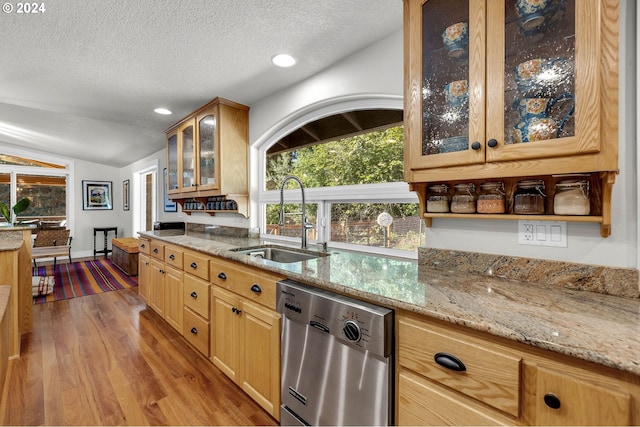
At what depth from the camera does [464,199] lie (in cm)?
137

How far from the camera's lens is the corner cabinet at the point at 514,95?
92 cm

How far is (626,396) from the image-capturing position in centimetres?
67

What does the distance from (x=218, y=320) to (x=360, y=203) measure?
1285mm

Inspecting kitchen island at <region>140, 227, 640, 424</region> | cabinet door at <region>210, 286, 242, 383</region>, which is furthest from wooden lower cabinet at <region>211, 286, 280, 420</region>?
kitchen island at <region>140, 227, 640, 424</region>

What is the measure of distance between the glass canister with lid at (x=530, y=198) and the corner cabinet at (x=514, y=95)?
0.07ft

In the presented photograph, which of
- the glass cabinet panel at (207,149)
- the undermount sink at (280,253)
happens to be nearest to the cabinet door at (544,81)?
the undermount sink at (280,253)

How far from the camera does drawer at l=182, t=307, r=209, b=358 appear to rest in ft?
7.24

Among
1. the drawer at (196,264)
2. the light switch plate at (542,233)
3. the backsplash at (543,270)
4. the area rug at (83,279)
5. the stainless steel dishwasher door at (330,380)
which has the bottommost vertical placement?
the area rug at (83,279)

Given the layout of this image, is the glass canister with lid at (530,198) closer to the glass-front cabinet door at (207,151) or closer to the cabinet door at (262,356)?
the cabinet door at (262,356)

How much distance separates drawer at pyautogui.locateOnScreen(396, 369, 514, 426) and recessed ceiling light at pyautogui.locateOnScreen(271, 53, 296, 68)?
196cm

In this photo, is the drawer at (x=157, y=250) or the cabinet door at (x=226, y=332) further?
the drawer at (x=157, y=250)

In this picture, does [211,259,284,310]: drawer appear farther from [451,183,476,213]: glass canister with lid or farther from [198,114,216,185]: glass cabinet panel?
[198,114,216,185]: glass cabinet panel

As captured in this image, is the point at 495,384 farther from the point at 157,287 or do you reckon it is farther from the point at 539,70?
the point at 157,287

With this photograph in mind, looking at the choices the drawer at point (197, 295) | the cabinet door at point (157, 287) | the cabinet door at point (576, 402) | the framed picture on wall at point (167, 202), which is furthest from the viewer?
the framed picture on wall at point (167, 202)
